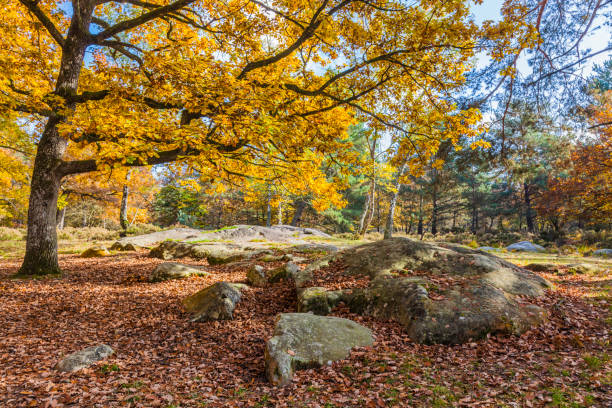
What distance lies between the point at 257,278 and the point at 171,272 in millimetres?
2568

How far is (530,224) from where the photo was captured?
89.2ft

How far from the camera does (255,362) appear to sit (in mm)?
4066

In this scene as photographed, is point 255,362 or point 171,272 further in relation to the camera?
point 171,272

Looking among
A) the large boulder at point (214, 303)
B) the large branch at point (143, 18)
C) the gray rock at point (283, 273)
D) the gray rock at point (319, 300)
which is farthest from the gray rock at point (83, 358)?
the large branch at point (143, 18)

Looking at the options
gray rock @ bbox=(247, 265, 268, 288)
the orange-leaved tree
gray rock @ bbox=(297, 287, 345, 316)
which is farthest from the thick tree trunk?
gray rock @ bbox=(297, 287, 345, 316)

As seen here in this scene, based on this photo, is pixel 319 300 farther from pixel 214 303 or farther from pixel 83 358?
pixel 83 358

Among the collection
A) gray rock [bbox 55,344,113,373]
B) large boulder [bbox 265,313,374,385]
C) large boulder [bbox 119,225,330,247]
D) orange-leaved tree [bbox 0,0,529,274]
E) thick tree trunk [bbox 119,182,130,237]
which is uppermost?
orange-leaved tree [bbox 0,0,529,274]

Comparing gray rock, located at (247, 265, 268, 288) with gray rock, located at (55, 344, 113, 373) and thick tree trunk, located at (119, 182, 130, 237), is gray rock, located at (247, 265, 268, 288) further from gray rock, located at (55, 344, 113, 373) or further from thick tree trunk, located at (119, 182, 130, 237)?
thick tree trunk, located at (119, 182, 130, 237)

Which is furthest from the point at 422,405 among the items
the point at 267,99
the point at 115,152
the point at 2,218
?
the point at 2,218

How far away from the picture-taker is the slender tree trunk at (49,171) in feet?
23.9

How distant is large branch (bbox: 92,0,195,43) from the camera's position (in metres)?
6.05

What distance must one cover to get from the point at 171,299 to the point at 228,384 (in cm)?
342

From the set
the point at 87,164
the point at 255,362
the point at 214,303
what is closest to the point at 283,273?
the point at 214,303

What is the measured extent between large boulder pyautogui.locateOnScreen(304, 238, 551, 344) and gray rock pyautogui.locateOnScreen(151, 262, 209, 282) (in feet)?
11.5
